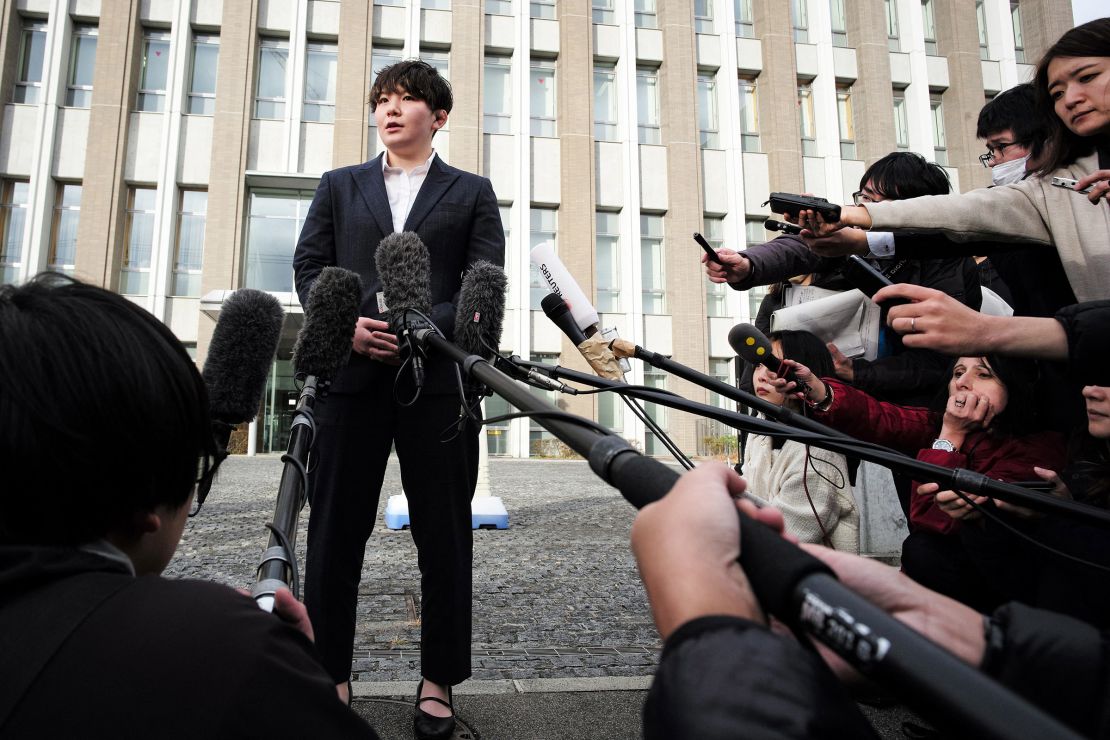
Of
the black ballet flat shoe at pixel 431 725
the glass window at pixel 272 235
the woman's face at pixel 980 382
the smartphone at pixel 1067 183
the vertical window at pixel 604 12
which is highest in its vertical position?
the vertical window at pixel 604 12

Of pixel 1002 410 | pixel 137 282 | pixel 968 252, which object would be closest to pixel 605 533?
pixel 1002 410

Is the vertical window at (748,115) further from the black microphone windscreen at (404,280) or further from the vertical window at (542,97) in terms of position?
the black microphone windscreen at (404,280)

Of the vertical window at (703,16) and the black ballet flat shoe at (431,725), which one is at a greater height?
the vertical window at (703,16)

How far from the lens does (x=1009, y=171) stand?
295cm

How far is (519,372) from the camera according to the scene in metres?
1.72

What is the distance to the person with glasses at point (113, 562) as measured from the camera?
0.83 meters

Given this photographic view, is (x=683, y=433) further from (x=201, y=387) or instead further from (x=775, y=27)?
(x=201, y=387)

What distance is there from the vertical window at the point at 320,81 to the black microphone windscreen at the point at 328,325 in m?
19.5

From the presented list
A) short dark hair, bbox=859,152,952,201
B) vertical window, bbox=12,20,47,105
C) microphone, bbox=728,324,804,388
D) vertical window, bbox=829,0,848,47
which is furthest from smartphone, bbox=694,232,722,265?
vertical window, bbox=829,0,848,47

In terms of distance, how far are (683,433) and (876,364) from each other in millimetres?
17233

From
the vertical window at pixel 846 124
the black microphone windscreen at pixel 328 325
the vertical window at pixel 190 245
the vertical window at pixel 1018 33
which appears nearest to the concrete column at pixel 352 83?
the vertical window at pixel 190 245

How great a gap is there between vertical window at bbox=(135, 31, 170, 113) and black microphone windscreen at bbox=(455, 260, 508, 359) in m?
21.2

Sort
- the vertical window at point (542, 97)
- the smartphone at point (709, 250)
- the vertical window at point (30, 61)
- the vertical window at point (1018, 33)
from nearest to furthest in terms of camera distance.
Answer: the smartphone at point (709, 250) → the vertical window at point (30, 61) → the vertical window at point (542, 97) → the vertical window at point (1018, 33)

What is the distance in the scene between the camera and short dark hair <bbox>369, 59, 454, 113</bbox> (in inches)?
108
